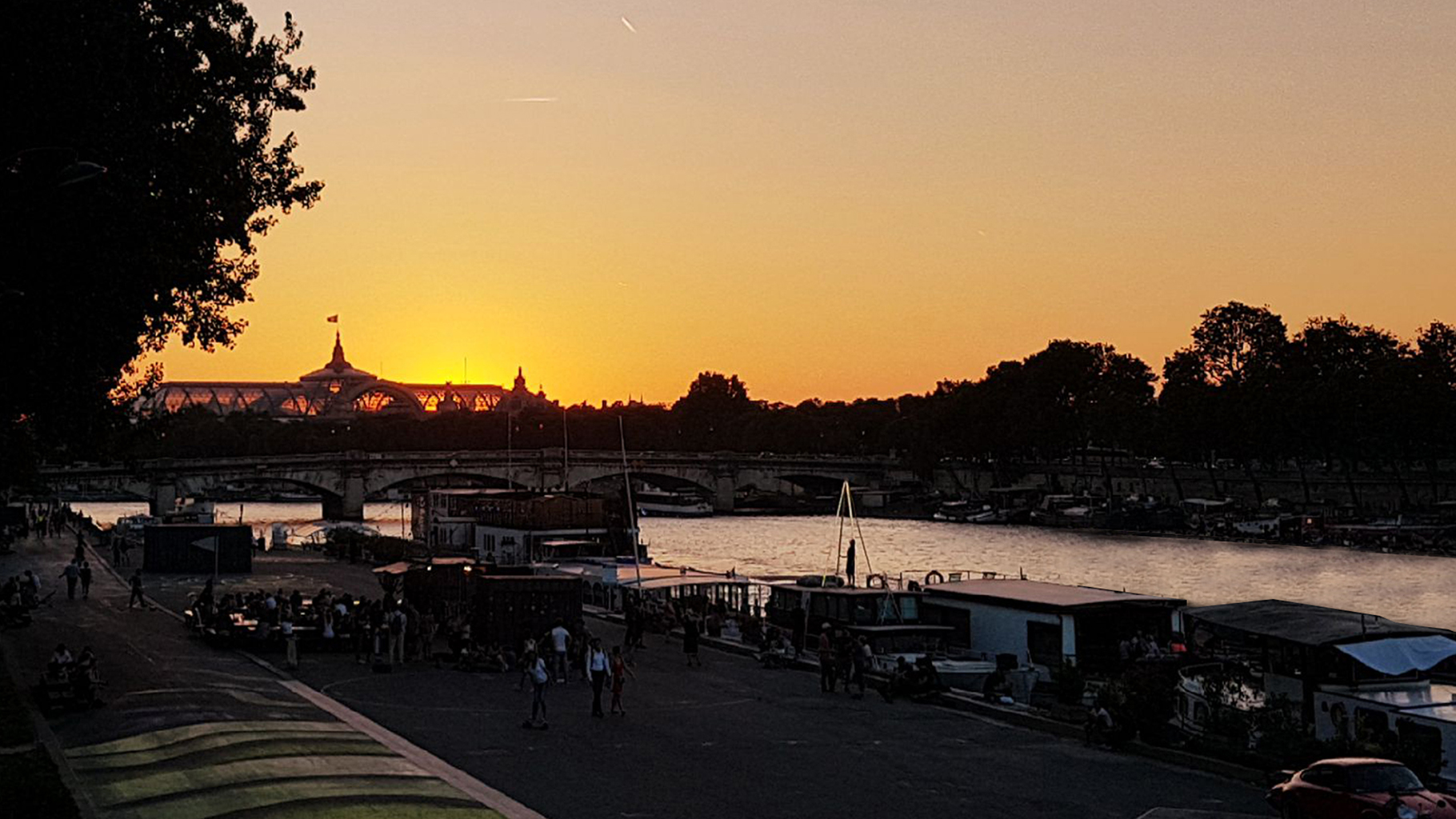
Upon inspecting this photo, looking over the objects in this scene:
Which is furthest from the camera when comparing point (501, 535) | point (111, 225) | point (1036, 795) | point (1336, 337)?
point (1336, 337)

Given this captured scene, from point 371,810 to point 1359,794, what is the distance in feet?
49.6

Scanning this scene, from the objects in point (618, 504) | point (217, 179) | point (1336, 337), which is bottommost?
point (618, 504)

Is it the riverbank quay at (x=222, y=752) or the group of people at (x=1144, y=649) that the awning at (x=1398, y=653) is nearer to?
the group of people at (x=1144, y=649)

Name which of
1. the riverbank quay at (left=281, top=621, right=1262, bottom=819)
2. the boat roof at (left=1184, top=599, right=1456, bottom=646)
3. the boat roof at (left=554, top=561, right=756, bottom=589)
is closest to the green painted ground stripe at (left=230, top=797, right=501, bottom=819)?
the riverbank quay at (left=281, top=621, right=1262, bottom=819)

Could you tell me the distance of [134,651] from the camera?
44062mm

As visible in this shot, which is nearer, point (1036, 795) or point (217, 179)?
Result: point (1036, 795)

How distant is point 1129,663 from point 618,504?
5178 centimetres

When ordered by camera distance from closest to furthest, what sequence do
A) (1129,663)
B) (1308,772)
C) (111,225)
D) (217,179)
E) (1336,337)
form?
1. (1308,772)
2. (111,225)
3. (217,179)
4. (1129,663)
5. (1336,337)

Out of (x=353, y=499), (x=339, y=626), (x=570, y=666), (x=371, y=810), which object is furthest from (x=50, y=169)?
(x=353, y=499)

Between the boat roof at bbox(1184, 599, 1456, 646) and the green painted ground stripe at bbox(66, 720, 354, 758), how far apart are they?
806 inches

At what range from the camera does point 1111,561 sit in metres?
110

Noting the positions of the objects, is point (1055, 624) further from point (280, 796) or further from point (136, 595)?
point (136, 595)

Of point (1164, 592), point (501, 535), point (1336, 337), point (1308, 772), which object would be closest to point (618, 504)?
point (501, 535)

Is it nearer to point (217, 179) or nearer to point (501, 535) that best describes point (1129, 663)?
point (217, 179)
